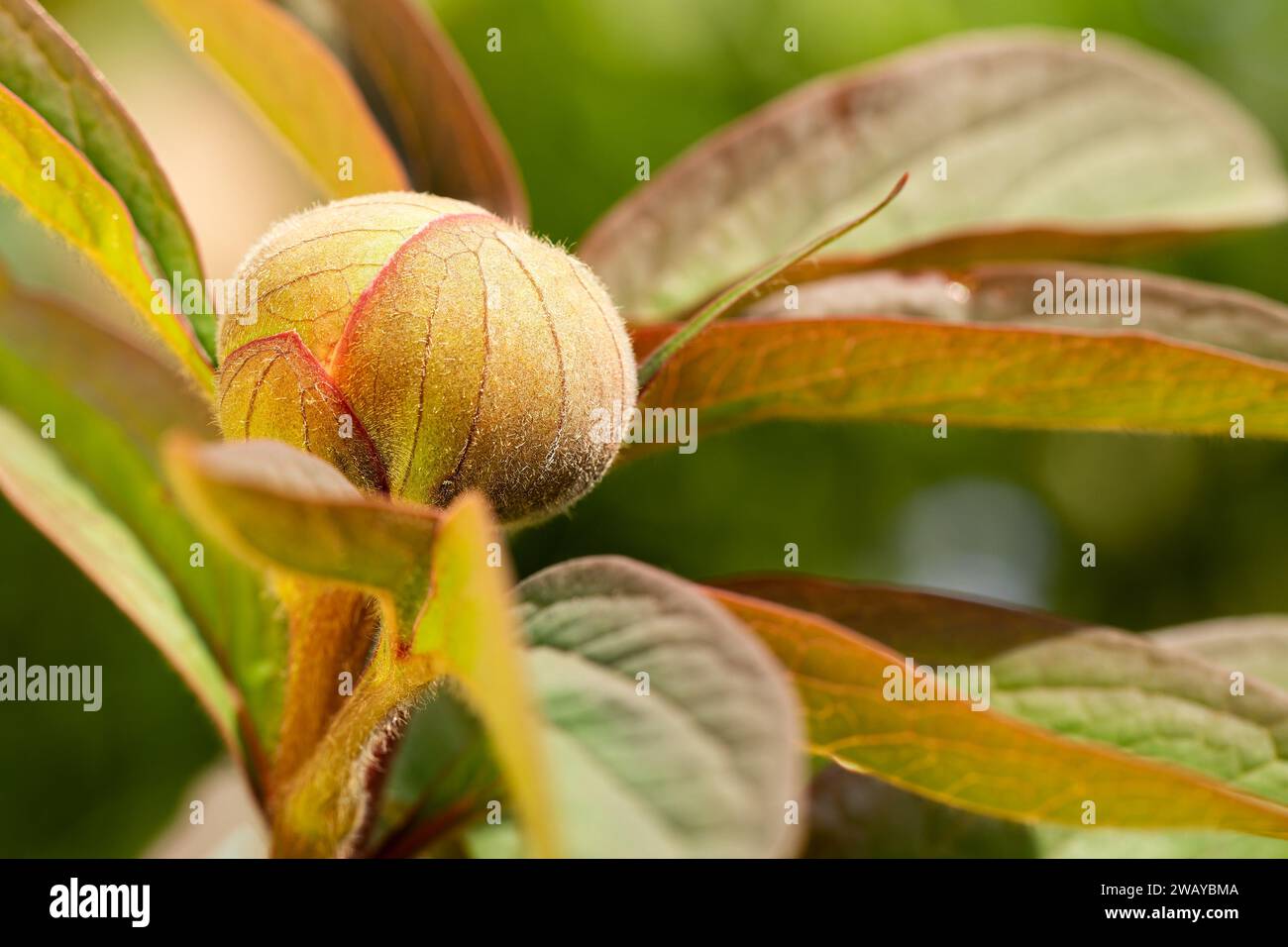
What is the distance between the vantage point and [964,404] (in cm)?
80

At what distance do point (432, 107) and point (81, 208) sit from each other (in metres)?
0.42

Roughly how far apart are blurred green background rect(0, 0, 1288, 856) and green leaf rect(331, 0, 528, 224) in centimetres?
102

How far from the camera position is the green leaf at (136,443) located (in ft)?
3.06

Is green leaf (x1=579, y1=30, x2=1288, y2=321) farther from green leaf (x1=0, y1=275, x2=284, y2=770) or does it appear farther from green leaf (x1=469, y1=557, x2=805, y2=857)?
green leaf (x1=469, y1=557, x2=805, y2=857)

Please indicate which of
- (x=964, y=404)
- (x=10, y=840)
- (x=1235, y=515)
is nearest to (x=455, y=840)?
(x=964, y=404)

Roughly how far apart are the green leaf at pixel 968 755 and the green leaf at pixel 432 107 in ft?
1.74

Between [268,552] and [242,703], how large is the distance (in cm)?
43

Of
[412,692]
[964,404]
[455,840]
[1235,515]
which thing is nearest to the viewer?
[412,692]

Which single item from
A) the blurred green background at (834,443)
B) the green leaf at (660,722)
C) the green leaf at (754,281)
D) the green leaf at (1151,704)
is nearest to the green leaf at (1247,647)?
the green leaf at (1151,704)

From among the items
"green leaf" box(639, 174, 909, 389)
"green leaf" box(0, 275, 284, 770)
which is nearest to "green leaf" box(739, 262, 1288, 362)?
"green leaf" box(639, 174, 909, 389)

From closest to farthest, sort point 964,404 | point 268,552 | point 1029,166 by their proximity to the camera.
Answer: point 268,552 → point 964,404 → point 1029,166

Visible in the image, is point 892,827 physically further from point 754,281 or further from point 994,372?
point 754,281

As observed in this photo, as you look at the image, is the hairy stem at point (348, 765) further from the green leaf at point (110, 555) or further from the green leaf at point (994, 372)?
the green leaf at point (994, 372)
